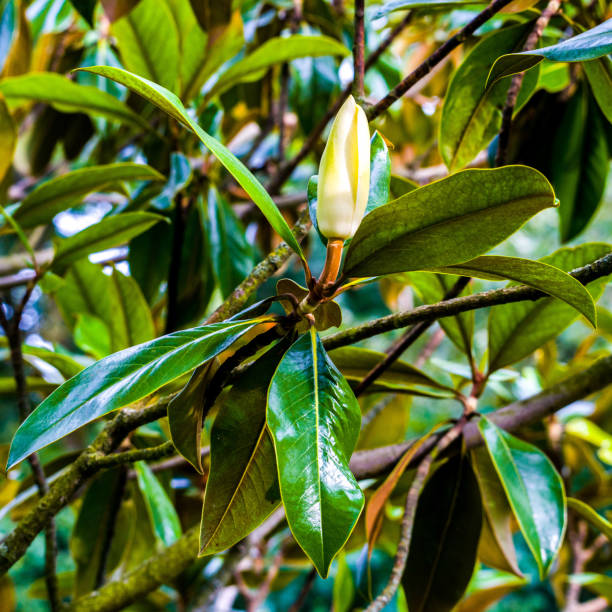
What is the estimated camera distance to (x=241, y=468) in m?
0.43

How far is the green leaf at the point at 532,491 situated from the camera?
553 mm

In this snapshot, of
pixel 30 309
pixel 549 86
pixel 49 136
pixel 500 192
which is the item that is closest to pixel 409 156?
pixel 549 86

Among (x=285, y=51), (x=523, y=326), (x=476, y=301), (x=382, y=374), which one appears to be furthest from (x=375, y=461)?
(x=285, y=51)

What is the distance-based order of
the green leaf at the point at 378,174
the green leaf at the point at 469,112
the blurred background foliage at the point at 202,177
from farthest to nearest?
the blurred background foliage at the point at 202,177 → the green leaf at the point at 469,112 → the green leaf at the point at 378,174

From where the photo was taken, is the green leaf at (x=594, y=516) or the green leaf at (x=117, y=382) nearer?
the green leaf at (x=117, y=382)

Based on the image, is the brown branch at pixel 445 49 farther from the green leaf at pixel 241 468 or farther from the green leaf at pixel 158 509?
the green leaf at pixel 158 509

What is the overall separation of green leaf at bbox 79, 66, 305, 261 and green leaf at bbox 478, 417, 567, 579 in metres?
0.34

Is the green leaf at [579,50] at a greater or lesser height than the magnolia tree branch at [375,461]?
greater

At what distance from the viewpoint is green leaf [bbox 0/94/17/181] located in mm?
765

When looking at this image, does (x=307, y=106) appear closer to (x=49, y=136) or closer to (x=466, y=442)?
(x=49, y=136)

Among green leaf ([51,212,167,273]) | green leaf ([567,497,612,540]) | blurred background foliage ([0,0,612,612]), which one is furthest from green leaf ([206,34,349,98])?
green leaf ([567,497,612,540])

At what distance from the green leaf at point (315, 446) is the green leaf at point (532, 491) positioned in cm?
27

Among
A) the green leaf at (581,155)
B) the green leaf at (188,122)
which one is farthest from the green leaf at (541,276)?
the green leaf at (581,155)

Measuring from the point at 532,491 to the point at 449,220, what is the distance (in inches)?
14.0
